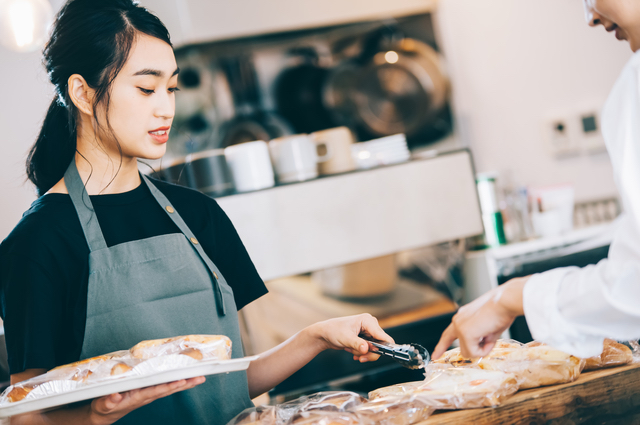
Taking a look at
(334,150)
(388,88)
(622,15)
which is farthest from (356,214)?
(622,15)

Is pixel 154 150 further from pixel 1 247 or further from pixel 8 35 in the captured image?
pixel 8 35

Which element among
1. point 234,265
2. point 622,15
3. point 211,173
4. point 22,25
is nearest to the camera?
point 622,15

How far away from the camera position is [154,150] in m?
0.99

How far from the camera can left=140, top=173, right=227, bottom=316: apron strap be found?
1.02 m

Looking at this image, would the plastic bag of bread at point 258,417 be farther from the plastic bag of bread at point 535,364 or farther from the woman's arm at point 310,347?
the plastic bag of bread at point 535,364

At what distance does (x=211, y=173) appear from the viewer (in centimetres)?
177

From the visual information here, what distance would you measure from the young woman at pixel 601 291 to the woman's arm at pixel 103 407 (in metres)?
0.40

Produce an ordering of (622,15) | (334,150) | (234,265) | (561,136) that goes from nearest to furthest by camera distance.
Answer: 1. (622,15)
2. (234,265)
3. (334,150)
4. (561,136)

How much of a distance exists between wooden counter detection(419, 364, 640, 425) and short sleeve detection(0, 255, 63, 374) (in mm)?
558

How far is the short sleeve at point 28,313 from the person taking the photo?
83 centimetres

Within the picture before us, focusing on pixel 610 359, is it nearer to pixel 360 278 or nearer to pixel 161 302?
pixel 161 302

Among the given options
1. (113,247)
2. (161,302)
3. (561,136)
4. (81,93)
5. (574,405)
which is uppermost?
(81,93)

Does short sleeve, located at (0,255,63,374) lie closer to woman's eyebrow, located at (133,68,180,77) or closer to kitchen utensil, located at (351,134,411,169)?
woman's eyebrow, located at (133,68,180,77)

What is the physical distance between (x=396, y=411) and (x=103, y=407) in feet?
1.28
